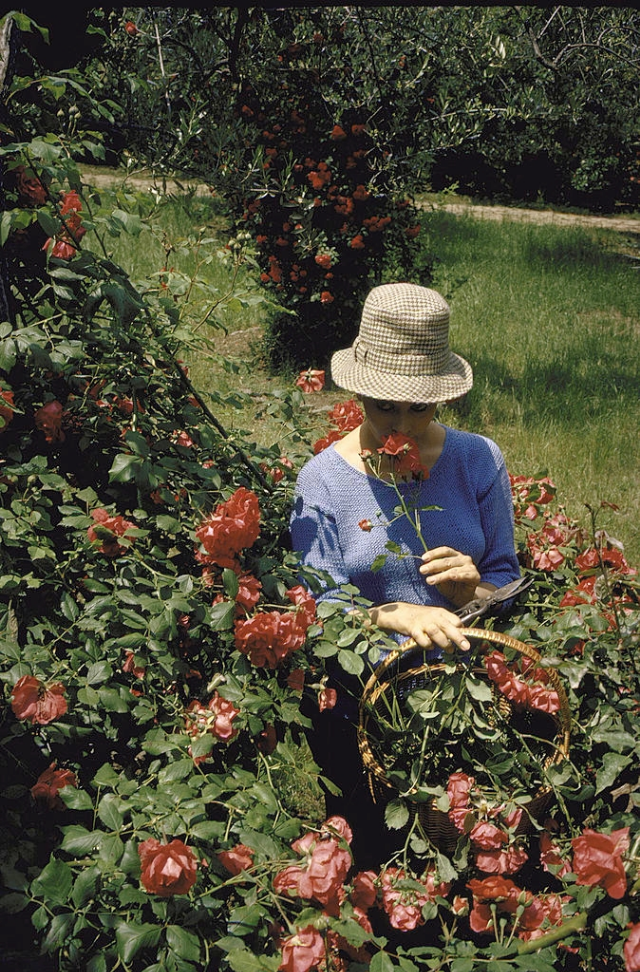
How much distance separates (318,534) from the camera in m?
1.82

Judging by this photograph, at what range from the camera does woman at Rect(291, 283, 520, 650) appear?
1.74 m

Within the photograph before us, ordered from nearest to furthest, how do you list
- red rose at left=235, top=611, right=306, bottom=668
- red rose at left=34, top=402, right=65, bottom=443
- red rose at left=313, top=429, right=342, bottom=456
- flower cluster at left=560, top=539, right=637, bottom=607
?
red rose at left=235, top=611, right=306, bottom=668
red rose at left=34, top=402, right=65, bottom=443
flower cluster at left=560, top=539, right=637, bottom=607
red rose at left=313, top=429, right=342, bottom=456

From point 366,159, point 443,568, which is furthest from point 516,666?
point 366,159

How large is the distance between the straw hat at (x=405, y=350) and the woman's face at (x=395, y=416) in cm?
4

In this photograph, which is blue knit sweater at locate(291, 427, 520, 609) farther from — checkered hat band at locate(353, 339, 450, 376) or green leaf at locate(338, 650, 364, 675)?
green leaf at locate(338, 650, 364, 675)

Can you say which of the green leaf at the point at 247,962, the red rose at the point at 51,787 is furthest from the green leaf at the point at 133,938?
the red rose at the point at 51,787

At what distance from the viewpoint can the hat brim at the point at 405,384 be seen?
1703mm

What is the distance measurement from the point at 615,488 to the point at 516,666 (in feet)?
8.41

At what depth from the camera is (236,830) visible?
1.26 meters

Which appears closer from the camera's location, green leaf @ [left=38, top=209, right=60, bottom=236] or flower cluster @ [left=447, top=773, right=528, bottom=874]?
green leaf @ [left=38, top=209, right=60, bottom=236]

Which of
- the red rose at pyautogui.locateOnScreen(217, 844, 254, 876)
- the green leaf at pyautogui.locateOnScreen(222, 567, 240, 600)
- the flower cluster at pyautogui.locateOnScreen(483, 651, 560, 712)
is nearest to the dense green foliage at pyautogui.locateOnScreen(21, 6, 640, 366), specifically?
the green leaf at pyautogui.locateOnScreen(222, 567, 240, 600)

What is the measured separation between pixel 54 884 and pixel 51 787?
0.24m

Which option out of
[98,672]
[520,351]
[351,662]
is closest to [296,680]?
[351,662]

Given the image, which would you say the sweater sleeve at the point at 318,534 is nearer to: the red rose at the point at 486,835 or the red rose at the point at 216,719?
the red rose at the point at 216,719
